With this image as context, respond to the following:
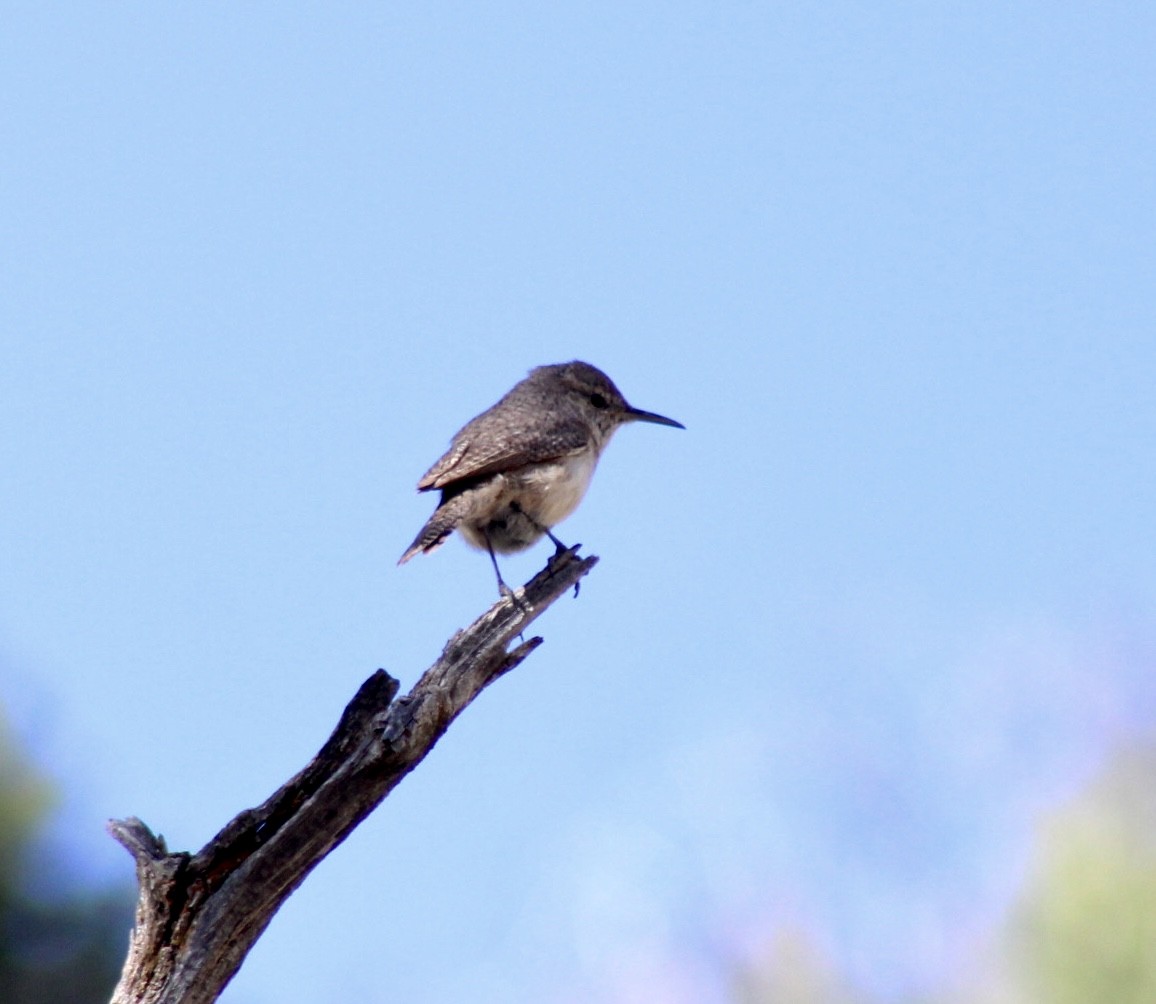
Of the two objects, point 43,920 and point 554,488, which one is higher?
point 43,920

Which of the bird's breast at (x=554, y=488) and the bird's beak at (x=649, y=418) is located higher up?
the bird's beak at (x=649, y=418)

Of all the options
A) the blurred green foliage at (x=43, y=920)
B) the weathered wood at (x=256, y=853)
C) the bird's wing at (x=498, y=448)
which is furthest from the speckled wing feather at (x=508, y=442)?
the blurred green foliage at (x=43, y=920)

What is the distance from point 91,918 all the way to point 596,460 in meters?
5.46

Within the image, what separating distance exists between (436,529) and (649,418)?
2766mm

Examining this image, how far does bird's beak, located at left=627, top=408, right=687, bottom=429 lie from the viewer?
9703 millimetres

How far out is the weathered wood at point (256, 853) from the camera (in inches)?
187

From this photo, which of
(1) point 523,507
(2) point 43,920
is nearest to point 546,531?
(1) point 523,507

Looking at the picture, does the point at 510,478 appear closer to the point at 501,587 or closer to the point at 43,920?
the point at 501,587

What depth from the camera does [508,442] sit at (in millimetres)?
7980

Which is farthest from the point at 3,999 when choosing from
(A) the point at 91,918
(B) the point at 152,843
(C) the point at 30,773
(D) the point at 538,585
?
(B) the point at 152,843

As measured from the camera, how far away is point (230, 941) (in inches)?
189

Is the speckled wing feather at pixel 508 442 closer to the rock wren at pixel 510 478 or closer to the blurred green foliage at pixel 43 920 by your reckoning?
the rock wren at pixel 510 478

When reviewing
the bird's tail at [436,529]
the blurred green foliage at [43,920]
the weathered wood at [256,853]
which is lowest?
the weathered wood at [256,853]

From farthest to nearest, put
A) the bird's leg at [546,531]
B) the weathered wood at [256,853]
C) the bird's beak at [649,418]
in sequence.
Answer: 1. the bird's beak at [649,418]
2. the bird's leg at [546,531]
3. the weathered wood at [256,853]
